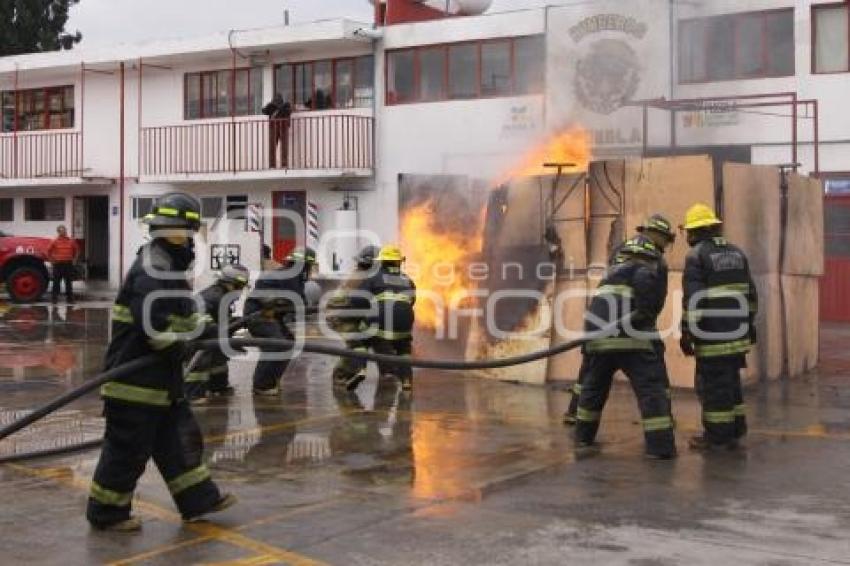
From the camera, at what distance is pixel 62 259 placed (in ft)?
69.7

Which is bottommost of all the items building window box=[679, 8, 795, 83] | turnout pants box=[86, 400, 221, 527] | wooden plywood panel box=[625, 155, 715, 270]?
turnout pants box=[86, 400, 221, 527]

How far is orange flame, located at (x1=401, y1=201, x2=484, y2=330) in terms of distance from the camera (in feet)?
38.3

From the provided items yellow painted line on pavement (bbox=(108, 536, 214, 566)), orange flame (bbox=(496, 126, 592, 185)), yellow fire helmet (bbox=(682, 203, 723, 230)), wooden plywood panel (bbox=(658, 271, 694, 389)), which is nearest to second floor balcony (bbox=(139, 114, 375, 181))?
orange flame (bbox=(496, 126, 592, 185))

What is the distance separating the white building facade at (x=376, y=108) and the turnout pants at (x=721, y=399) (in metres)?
6.58

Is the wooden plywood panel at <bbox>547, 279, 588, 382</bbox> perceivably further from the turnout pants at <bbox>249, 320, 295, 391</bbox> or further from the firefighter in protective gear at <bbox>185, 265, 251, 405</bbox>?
the firefighter in protective gear at <bbox>185, 265, 251, 405</bbox>

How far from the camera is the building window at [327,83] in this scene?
21.5 meters

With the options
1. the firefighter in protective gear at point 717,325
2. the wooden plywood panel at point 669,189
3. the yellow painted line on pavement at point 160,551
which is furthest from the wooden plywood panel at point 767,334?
the yellow painted line on pavement at point 160,551

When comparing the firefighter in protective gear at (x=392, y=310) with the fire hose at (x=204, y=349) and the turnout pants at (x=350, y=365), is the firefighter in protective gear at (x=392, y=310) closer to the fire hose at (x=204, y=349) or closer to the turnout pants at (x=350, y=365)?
the turnout pants at (x=350, y=365)

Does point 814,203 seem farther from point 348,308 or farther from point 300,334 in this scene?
point 300,334

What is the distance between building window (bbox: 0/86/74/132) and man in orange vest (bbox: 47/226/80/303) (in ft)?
18.0

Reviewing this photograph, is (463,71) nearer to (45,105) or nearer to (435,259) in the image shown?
(435,259)

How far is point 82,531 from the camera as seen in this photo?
515cm

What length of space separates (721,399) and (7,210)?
79.1 feet

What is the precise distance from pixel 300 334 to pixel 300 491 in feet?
29.3
